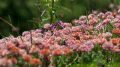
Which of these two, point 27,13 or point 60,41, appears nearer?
point 60,41

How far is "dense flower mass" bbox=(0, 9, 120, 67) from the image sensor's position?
190 inches

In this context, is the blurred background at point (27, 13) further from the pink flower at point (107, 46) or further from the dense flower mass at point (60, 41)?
the pink flower at point (107, 46)

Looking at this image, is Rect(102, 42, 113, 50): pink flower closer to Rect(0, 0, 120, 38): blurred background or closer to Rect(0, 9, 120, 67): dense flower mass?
Rect(0, 9, 120, 67): dense flower mass

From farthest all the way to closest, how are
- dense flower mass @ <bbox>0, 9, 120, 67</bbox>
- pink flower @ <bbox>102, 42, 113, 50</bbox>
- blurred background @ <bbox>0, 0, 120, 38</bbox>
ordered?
blurred background @ <bbox>0, 0, 120, 38</bbox>
pink flower @ <bbox>102, 42, 113, 50</bbox>
dense flower mass @ <bbox>0, 9, 120, 67</bbox>

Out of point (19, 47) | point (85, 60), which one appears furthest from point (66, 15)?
point (19, 47)

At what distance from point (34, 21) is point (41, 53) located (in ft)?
9.72

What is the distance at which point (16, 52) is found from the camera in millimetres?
4789

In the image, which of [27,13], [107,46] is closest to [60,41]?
[107,46]

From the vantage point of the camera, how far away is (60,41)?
613 centimetres

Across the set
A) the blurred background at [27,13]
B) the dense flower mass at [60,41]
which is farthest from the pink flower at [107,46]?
the blurred background at [27,13]

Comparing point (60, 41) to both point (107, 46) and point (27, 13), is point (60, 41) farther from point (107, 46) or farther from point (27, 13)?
point (27, 13)

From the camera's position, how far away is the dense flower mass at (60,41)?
Answer: 4836 mm

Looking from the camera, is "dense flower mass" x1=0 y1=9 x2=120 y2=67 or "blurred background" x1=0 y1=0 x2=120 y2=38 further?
"blurred background" x1=0 y1=0 x2=120 y2=38

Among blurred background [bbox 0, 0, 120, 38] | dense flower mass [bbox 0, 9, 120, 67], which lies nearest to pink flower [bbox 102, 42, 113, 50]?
dense flower mass [bbox 0, 9, 120, 67]
